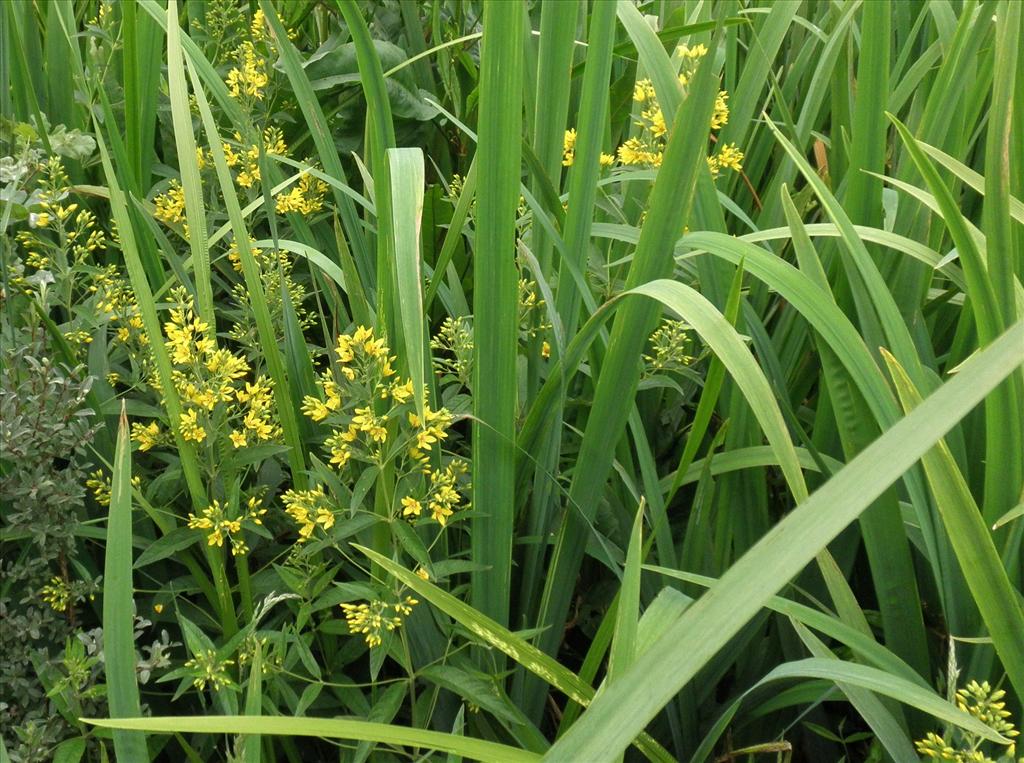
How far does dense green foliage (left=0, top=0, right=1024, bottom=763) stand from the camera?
109 cm

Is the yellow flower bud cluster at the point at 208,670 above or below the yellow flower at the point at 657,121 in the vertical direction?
below

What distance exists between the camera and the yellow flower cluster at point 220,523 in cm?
115

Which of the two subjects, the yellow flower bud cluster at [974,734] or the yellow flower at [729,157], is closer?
the yellow flower bud cluster at [974,734]

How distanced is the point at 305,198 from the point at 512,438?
0.65 m

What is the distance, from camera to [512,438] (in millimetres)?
1186

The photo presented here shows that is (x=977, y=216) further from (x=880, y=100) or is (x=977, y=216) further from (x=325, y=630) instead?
(x=325, y=630)

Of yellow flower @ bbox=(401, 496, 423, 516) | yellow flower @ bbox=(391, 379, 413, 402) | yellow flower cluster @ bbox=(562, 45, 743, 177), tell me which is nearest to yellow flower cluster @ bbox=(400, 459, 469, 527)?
yellow flower @ bbox=(401, 496, 423, 516)

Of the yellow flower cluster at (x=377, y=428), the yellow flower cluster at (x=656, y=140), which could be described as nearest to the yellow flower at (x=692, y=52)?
the yellow flower cluster at (x=656, y=140)

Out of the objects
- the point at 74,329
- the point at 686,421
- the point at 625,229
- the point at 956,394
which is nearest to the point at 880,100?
the point at 625,229

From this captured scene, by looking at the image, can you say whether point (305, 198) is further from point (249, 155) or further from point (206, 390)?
point (206, 390)

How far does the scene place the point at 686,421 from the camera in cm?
158

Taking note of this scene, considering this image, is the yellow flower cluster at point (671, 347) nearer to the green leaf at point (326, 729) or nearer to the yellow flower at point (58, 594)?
the green leaf at point (326, 729)

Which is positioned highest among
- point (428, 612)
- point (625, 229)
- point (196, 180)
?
point (196, 180)

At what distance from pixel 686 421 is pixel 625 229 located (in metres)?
0.33
